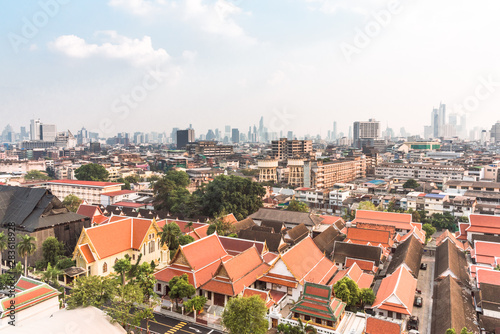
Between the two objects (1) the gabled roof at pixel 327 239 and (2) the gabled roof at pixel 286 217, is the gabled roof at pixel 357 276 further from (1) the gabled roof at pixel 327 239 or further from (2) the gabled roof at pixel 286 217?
(2) the gabled roof at pixel 286 217

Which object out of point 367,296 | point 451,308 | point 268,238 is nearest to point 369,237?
point 268,238

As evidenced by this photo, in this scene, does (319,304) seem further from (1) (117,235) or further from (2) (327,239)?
(1) (117,235)

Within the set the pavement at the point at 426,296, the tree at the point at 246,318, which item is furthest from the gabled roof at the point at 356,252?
the tree at the point at 246,318

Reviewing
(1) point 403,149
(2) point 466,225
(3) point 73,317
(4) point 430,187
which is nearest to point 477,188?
(4) point 430,187

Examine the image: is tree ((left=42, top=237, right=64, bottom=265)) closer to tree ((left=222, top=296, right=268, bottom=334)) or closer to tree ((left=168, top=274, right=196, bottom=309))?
tree ((left=168, top=274, right=196, bottom=309))

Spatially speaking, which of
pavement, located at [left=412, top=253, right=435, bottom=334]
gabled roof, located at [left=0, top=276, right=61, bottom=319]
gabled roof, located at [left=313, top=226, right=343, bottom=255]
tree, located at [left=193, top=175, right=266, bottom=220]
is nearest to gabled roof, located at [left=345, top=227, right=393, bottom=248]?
gabled roof, located at [left=313, top=226, right=343, bottom=255]

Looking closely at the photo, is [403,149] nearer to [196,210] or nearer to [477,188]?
[477,188]
